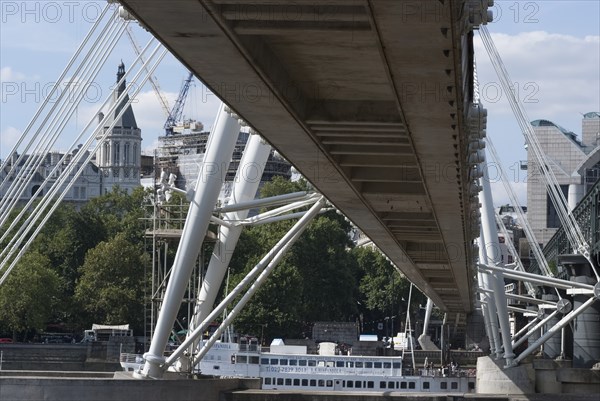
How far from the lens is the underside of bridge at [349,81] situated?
2058 centimetres

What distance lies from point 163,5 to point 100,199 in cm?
16647

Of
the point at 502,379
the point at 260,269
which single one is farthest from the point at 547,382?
the point at 260,269

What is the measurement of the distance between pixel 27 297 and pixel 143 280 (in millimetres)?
9571

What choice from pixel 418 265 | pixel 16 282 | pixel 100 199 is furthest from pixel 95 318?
pixel 418 265

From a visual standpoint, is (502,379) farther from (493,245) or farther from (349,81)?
(349,81)

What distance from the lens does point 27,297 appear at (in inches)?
4867

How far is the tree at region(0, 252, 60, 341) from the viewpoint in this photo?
406 feet

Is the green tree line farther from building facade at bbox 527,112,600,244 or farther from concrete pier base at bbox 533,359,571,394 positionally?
concrete pier base at bbox 533,359,571,394

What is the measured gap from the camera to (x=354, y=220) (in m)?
44.2

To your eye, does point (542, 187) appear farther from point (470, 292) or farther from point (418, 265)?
point (418, 265)

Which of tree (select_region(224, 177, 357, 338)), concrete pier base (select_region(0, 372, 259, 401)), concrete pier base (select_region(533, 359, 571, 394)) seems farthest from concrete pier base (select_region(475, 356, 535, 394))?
tree (select_region(224, 177, 357, 338))

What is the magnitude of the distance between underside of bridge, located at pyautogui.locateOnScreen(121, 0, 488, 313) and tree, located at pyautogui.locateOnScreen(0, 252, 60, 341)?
8512cm

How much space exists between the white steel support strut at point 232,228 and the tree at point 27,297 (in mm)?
72124

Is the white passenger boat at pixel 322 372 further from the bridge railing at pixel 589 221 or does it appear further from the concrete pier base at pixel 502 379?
the concrete pier base at pixel 502 379
